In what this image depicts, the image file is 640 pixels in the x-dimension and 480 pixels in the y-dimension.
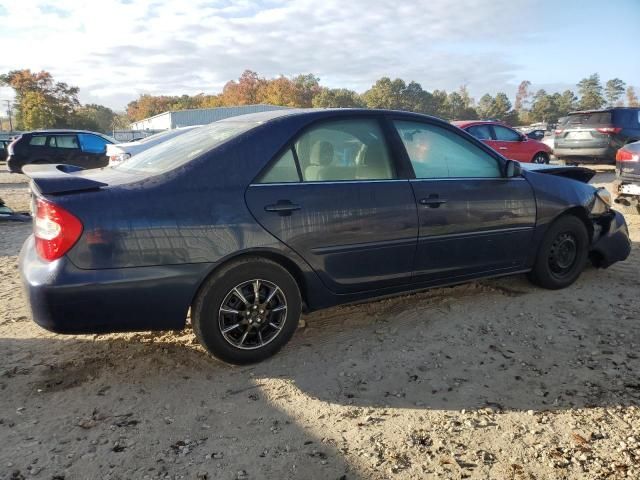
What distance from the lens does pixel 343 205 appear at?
3.22 meters

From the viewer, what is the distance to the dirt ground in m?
2.23

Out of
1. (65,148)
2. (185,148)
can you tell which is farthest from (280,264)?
(65,148)

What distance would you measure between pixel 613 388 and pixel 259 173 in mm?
2432

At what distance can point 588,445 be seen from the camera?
2.35 meters

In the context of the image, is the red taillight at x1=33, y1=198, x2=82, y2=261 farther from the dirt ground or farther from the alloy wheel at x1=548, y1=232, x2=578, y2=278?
the alloy wheel at x1=548, y1=232, x2=578, y2=278

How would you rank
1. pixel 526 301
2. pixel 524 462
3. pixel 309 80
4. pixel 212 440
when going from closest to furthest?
pixel 524 462, pixel 212 440, pixel 526 301, pixel 309 80

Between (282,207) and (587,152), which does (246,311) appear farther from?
(587,152)

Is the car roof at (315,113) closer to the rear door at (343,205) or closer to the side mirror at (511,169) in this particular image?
the rear door at (343,205)

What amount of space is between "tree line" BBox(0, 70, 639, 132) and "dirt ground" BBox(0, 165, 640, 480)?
2258 inches

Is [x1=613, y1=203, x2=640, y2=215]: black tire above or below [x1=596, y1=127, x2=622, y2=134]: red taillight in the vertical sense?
below

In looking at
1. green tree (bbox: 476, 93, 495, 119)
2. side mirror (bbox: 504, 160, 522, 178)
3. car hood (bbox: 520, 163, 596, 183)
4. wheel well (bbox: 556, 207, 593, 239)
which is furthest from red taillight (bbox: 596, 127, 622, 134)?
green tree (bbox: 476, 93, 495, 119)

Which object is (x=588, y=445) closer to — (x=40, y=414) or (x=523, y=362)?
(x=523, y=362)

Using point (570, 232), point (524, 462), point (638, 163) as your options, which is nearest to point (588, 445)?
point (524, 462)

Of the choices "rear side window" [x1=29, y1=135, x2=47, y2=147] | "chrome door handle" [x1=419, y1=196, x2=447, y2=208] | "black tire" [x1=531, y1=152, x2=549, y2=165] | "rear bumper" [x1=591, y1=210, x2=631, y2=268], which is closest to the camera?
"chrome door handle" [x1=419, y1=196, x2=447, y2=208]
